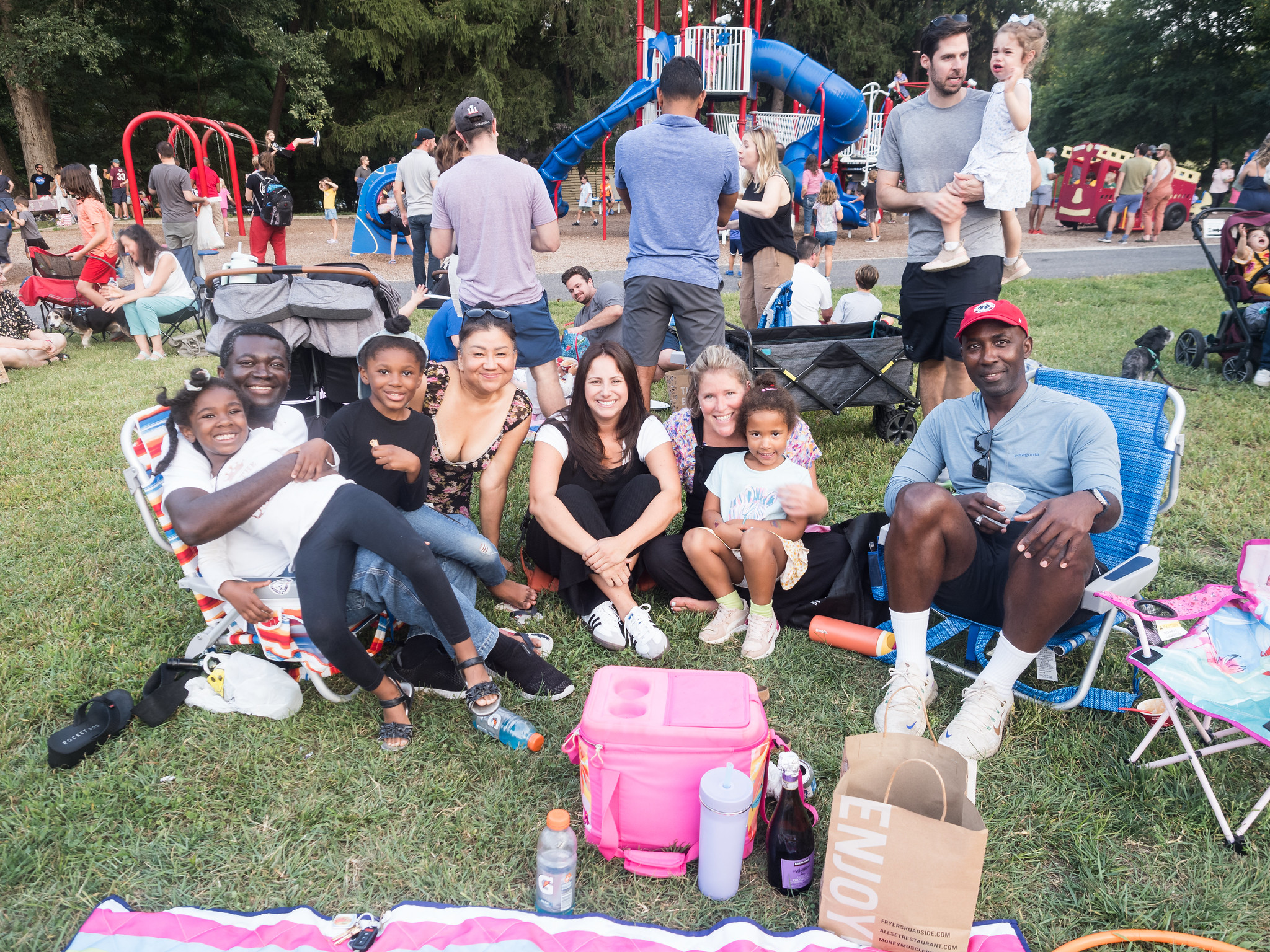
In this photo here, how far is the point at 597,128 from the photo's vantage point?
14531 mm

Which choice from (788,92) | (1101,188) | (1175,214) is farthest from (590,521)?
(1175,214)

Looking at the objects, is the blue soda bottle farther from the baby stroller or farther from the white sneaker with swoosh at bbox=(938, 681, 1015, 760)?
the baby stroller

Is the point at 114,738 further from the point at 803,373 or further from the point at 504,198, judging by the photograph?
the point at 803,373

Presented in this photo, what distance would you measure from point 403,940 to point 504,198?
3.57 metres

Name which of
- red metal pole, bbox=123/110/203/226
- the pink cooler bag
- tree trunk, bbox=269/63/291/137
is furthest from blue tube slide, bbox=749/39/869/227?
tree trunk, bbox=269/63/291/137

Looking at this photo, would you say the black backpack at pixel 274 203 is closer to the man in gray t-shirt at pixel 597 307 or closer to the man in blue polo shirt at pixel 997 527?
the man in gray t-shirt at pixel 597 307

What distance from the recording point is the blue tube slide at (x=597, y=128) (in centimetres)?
1436

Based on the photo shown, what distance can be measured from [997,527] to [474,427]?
6.87ft

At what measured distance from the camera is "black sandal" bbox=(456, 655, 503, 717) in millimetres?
2602

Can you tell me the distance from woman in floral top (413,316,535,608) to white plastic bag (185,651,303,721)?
0.93 m

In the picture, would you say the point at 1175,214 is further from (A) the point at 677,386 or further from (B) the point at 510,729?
(B) the point at 510,729

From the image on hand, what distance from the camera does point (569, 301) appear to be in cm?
1035

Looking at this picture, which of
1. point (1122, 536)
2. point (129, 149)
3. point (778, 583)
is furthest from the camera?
point (129, 149)

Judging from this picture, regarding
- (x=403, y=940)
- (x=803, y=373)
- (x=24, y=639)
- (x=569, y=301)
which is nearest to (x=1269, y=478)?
(x=803, y=373)
